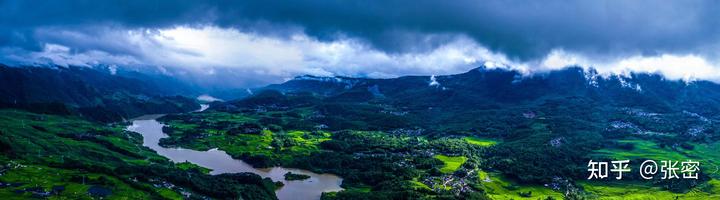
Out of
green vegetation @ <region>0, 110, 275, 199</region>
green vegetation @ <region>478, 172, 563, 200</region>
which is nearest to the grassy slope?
green vegetation @ <region>0, 110, 275, 199</region>

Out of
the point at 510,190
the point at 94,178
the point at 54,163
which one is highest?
the point at 54,163

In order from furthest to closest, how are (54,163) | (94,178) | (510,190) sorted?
(510,190) → (54,163) → (94,178)

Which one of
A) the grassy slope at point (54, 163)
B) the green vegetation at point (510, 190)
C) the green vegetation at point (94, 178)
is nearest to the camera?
the green vegetation at point (94, 178)

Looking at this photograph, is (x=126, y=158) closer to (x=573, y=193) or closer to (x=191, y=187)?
(x=191, y=187)

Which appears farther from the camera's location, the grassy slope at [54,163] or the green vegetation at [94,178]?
the grassy slope at [54,163]

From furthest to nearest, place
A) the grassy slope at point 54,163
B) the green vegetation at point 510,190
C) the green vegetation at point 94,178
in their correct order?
the green vegetation at point 510,190, the grassy slope at point 54,163, the green vegetation at point 94,178

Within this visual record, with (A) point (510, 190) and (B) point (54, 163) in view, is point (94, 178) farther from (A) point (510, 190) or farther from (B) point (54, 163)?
(A) point (510, 190)

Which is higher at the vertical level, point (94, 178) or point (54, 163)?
point (54, 163)

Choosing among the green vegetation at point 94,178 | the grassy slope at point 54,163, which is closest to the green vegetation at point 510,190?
the green vegetation at point 94,178

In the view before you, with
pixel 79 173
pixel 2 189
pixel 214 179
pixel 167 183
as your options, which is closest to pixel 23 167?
pixel 79 173

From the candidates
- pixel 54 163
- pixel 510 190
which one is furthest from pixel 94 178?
pixel 510 190

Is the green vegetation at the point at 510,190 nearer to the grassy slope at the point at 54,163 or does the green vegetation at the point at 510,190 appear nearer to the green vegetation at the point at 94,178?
the green vegetation at the point at 94,178
